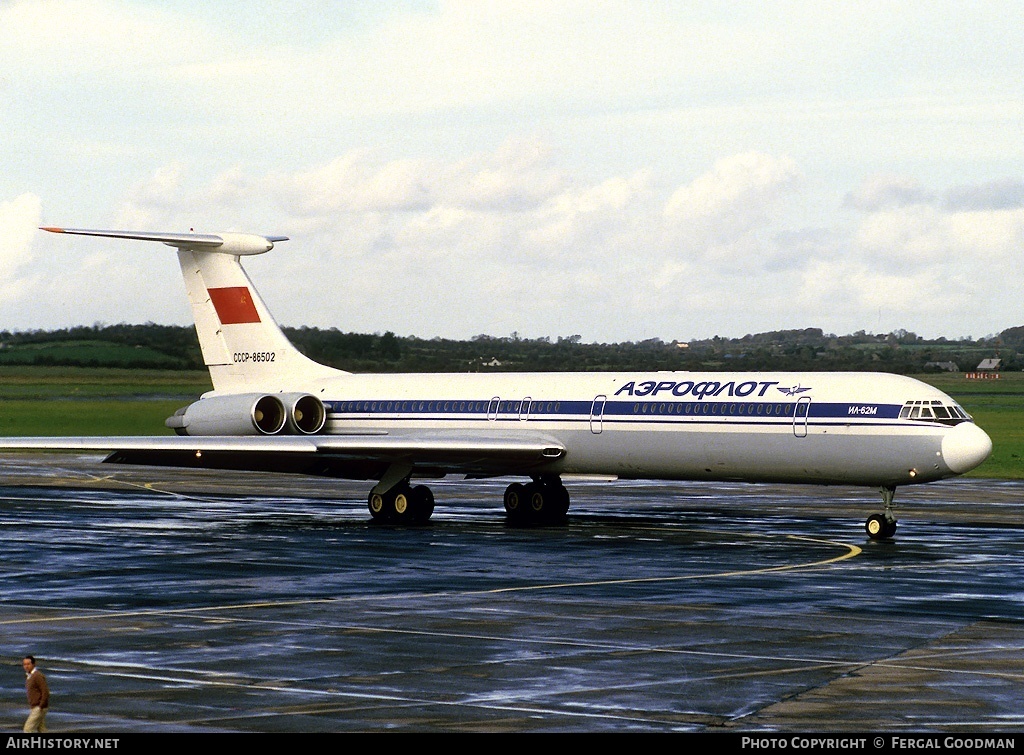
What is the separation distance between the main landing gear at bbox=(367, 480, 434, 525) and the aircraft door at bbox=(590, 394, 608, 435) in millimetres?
3863

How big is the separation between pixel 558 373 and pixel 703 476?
4763 mm

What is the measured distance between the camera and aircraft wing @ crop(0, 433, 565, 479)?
3056cm

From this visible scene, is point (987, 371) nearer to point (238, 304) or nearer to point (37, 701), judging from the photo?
point (238, 304)

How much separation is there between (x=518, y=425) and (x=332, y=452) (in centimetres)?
414

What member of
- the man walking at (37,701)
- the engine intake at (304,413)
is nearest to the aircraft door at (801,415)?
the engine intake at (304,413)

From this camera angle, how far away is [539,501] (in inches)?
1300

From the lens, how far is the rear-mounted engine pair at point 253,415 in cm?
3425

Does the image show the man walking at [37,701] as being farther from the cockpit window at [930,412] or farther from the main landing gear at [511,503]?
the main landing gear at [511,503]

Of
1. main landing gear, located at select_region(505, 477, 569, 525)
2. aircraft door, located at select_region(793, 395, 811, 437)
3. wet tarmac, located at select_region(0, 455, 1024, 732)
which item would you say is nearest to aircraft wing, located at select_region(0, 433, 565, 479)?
main landing gear, located at select_region(505, 477, 569, 525)

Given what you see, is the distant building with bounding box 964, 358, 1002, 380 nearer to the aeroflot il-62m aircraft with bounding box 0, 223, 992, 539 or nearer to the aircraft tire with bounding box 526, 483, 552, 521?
the aeroflot il-62m aircraft with bounding box 0, 223, 992, 539

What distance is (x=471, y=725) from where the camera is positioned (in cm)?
1298

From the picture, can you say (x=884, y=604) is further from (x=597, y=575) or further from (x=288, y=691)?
(x=288, y=691)

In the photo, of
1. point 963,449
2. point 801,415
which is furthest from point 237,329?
point 963,449
